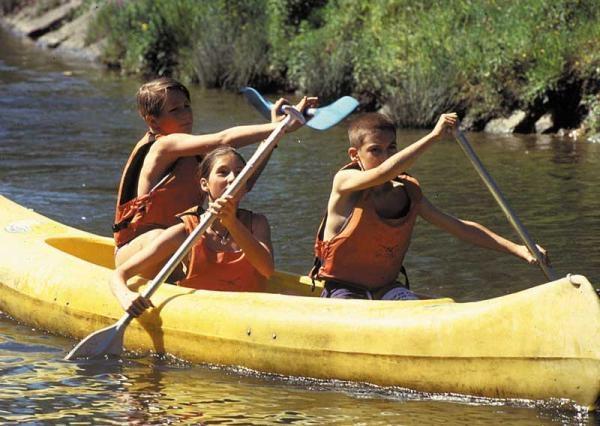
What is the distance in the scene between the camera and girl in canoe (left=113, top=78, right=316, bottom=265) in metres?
6.22

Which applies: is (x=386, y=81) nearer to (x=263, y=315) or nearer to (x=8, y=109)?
(x=8, y=109)

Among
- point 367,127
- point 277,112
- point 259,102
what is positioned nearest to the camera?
point 367,127

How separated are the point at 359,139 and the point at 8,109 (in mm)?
9683

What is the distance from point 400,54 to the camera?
1382 cm

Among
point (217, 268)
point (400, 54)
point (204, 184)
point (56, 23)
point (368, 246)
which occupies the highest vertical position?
point (56, 23)

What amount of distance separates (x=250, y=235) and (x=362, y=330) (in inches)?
26.6

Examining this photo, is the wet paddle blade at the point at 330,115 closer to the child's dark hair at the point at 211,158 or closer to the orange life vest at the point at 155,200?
the child's dark hair at the point at 211,158

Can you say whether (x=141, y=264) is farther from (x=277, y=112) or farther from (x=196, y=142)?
(x=277, y=112)

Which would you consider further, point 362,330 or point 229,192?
point 229,192

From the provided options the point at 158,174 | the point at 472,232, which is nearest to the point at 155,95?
the point at 158,174

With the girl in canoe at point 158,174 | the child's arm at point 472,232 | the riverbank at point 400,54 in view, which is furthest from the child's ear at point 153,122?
the riverbank at point 400,54

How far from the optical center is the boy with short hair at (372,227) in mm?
5562

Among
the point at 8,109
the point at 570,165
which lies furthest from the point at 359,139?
the point at 8,109

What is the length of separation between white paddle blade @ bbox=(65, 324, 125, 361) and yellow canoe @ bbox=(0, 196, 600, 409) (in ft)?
0.34
